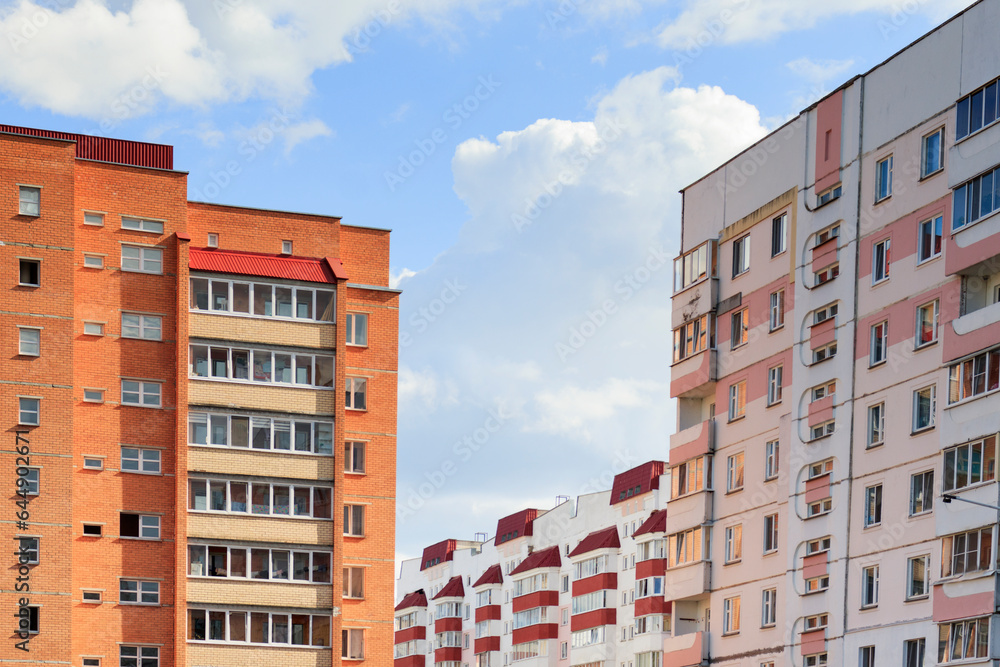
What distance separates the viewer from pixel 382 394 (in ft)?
252

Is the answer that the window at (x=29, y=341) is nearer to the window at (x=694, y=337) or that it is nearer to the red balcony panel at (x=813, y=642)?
the window at (x=694, y=337)

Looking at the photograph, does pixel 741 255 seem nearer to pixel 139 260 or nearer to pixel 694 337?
pixel 694 337

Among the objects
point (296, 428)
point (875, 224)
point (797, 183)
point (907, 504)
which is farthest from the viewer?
point (296, 428)

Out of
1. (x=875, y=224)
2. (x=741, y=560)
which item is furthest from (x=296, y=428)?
(x=875, y=224)

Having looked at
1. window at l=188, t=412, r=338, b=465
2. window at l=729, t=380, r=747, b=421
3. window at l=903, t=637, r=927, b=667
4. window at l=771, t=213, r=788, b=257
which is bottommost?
window at l=903, t=637, r=927, b=667

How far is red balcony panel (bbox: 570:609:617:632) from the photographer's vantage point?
391 feet

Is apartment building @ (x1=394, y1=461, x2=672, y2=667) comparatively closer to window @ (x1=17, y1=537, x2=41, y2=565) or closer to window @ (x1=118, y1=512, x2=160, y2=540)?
window @ (x1=118, y1=512, x2=160, y2=540)

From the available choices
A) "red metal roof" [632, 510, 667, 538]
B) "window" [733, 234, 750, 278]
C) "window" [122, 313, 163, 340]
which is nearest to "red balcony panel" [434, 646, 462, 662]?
"red metal roof" [632, 510, 667, 538]

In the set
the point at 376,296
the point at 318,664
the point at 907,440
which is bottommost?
the point at 318,664

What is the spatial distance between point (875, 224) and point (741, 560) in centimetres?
1691

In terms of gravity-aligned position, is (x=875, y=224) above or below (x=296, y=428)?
above

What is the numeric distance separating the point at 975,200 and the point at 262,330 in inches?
1310

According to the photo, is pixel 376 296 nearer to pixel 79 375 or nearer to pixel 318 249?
pixel 318 249

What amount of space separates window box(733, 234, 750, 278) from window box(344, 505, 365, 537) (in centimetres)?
2058
